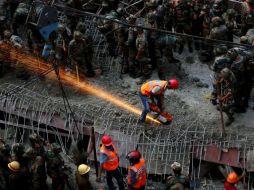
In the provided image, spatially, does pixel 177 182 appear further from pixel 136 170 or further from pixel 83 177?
pixel 83 177

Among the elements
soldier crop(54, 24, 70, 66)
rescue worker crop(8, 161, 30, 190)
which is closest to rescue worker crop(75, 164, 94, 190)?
Result: rescue worker crop(8, 161, 30, 190)

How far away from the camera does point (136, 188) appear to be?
12133 millimetres

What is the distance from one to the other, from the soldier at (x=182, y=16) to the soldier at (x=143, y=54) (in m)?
1.50

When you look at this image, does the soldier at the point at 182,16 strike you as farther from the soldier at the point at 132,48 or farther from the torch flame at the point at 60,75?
the torch flame at the point at 60,75

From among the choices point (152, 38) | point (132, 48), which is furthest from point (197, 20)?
point (132, 48)

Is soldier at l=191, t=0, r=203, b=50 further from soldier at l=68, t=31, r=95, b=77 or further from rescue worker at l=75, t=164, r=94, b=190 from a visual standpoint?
rescue worker at l=75, t=164, r=94, b=190

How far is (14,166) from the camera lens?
12172 mm

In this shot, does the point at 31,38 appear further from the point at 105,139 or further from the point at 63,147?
the point at 105,139

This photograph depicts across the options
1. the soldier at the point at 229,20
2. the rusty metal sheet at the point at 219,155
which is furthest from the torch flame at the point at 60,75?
the soldier at the point at 229,20

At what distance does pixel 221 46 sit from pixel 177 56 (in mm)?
2529

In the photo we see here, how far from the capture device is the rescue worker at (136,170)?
11688mm

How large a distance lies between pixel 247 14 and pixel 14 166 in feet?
24.9

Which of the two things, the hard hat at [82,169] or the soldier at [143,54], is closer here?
the hard hat at [82,169]

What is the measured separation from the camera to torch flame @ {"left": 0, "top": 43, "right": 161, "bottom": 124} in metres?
15.3
